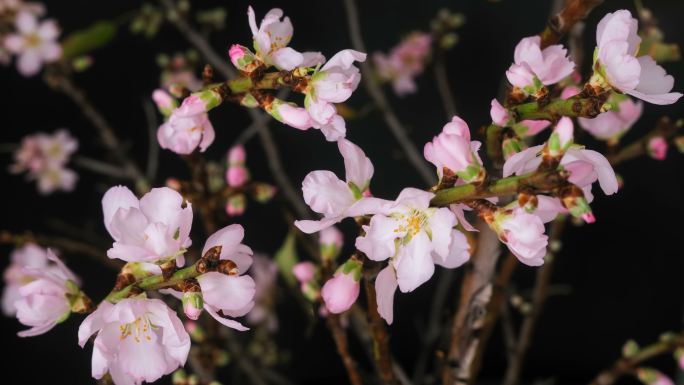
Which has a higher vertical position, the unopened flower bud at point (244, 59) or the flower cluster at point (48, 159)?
the flower cluster at point (48, 159)

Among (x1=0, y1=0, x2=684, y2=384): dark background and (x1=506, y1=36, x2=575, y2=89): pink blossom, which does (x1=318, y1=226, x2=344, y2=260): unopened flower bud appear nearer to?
(x1=506, y1=36, x2=575, y2=89): pink blossom

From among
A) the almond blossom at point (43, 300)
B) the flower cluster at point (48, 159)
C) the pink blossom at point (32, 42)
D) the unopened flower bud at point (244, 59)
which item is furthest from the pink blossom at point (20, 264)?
the unopened flower bud at point (244, 59)

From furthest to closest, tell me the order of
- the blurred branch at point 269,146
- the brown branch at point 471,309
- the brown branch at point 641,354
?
the blurred branch at point 269,146 → the brown branch at point 641,354 → the brown branch at point 471,309

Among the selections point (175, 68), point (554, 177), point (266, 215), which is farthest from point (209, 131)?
point (266, 215)

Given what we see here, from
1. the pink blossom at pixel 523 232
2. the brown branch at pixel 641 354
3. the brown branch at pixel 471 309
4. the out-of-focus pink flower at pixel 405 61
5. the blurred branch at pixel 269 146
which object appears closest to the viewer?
the pink blossom at pixel 523 232

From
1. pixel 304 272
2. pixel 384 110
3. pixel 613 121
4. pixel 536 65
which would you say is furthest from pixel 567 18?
pixel 384 110

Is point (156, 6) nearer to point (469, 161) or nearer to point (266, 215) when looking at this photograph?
point (266, 215)

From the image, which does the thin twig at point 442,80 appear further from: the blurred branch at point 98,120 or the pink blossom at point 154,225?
the pink blossom at point 154,225

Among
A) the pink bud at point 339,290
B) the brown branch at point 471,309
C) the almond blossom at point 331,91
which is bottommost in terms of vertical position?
the brown branch at point 471,309
